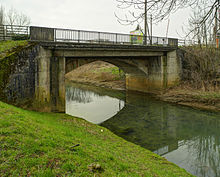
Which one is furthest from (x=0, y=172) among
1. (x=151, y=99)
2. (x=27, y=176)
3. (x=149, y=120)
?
(x=151, y=99)

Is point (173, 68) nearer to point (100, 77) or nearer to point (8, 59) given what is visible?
point (100, 77)

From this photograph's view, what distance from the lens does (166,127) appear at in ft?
41.4

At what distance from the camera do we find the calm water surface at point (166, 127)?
8.63m

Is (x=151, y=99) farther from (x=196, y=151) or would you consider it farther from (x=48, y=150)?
(x=48, y=150)

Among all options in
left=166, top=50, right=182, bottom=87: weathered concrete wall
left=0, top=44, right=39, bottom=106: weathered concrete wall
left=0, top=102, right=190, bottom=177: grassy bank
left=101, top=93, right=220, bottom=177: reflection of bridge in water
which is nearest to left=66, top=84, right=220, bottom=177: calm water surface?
left=101, top=93, right=220, bottom=177: reflection of bridge in water

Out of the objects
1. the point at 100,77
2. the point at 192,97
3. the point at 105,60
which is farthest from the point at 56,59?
the point at 100,77

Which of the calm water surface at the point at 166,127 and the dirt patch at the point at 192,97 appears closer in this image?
the calm water surface at the point at 166,127

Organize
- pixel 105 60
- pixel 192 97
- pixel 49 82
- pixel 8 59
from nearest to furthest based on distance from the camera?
pixel 8 59
pixel 49 82
pixel 192 97
pixel 105 60

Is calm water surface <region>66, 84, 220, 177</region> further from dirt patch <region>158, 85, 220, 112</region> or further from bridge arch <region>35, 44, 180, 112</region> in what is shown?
bridge arch <region>35, 44, 180, 112</region>

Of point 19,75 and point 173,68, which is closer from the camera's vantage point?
point 19,75

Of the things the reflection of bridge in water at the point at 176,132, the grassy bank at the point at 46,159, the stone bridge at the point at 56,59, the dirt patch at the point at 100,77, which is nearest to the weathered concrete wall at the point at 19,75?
the stone bridge at the point at 56,59

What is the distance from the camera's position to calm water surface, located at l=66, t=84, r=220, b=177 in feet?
28.3

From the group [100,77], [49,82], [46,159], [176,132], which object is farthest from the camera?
[100,77]

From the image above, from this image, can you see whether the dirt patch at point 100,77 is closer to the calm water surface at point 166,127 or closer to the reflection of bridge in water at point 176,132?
the calm water surface at point 166,127
